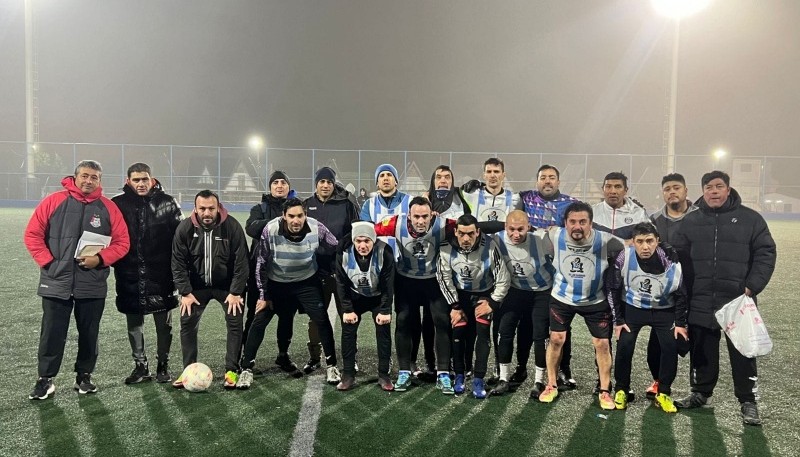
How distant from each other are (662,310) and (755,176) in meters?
29.9

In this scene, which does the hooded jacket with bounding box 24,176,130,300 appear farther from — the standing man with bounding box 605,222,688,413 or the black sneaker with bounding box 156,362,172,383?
the standing man with bounding box 605,222,688,413

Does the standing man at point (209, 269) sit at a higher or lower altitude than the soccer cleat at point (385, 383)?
higher

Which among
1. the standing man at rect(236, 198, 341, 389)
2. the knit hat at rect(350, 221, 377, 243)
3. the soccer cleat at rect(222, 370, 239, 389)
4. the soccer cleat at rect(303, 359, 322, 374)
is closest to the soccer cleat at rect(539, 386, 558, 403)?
the standing man at rect(236, 198, 341, 389)

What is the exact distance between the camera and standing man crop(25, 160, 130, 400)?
159 inches

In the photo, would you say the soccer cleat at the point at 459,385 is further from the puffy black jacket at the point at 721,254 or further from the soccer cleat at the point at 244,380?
the puffy black jacket at the point at 721,254

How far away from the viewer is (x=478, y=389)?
13.9 feet

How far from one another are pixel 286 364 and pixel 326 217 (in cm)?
141

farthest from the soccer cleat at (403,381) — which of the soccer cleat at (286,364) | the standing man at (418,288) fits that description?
the soccer cleat at (286,364)

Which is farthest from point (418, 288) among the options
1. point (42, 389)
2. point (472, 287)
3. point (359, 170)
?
point (359, 170)

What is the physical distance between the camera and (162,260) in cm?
449

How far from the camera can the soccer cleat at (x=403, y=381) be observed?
4.38m

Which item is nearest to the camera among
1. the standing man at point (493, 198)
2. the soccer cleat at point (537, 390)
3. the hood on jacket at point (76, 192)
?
the hood on jacket at point (76, 192)

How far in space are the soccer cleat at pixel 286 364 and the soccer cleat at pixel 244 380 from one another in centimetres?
41

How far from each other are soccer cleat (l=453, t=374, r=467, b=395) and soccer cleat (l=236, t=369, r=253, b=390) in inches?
67.2
